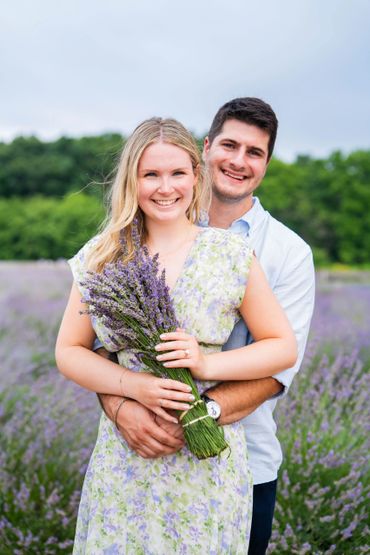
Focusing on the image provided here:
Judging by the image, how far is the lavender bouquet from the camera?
192 cm

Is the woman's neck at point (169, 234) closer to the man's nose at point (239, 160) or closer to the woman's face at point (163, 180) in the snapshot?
the woman's face at point (163, 180)

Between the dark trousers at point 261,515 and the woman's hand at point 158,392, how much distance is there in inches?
25.7

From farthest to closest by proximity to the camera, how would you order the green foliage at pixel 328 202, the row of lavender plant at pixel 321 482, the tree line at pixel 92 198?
the tree line at pixel 92 198 → the green foliage at pixel 328 202 → the row of lavender plant at pixel 321 482

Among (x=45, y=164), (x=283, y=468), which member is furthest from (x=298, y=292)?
(x=45, y=164)

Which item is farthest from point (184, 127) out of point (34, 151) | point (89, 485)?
point (34, 151)

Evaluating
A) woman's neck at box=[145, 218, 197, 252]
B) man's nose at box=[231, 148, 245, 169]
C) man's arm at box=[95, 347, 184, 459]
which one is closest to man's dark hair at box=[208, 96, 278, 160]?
man's nose at box=[231, 148, 245, 169]

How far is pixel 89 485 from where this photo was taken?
2.22m

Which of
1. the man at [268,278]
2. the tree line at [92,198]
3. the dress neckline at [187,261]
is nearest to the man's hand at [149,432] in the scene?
the man at [268,278]

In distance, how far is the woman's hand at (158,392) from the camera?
1953 mm

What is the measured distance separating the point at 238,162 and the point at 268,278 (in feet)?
1.54

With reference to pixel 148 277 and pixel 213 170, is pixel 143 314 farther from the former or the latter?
pixel 213 170

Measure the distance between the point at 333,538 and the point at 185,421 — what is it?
159 cm

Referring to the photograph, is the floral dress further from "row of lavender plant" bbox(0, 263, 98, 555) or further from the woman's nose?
"row of lavender plant" bbox(0, 263, 98, 555)

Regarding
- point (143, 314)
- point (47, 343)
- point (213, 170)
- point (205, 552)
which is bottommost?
point (47, 343)
